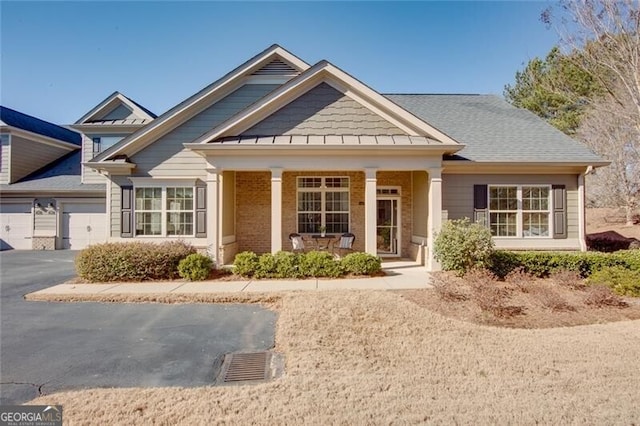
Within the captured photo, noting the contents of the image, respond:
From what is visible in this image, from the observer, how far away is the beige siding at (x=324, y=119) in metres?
10.7

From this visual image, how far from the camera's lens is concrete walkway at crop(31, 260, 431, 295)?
26.8 feet

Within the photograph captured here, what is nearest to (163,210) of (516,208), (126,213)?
(126,213)

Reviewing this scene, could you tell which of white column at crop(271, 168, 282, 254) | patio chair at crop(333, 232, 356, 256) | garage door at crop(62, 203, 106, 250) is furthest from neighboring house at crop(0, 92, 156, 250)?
patio chair at crop(333, 232, 356, 256)

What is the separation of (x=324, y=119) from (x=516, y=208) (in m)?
7.18

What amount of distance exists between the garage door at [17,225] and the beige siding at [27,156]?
1.45 meters

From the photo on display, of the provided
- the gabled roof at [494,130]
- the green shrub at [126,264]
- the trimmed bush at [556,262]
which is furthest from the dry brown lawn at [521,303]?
the green shrub at [126,264]

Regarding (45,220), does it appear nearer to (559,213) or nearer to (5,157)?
(5,157)

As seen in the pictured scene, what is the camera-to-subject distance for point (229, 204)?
12.0 meters

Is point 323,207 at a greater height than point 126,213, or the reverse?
point 323,207

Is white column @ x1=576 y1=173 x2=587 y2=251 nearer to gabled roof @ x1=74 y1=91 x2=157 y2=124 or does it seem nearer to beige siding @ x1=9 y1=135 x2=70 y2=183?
gabled roof @ x1=74 y1=91 x2=157 y2=124

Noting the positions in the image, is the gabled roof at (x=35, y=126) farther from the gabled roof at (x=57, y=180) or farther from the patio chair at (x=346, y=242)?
the patio chair at (x=346, y=242)

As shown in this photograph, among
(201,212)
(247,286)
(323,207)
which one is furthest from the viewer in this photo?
(323,207)

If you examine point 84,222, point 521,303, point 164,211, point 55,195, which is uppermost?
point 55,195

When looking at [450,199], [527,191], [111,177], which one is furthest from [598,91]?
[111,177]
